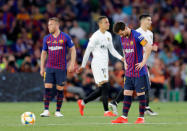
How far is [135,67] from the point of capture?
400 inches

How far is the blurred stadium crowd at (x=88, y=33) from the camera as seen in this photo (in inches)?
799

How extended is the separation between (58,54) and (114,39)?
10737 millimetres

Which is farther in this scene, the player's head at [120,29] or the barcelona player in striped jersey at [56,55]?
the barcelona player in striped jersey at [56,55]

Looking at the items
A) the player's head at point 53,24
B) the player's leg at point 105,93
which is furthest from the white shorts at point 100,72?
the player's head at point 53,24

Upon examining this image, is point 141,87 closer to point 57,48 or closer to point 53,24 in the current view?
point 57,48

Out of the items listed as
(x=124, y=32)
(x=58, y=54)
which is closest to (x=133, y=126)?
(x=124, y=32)

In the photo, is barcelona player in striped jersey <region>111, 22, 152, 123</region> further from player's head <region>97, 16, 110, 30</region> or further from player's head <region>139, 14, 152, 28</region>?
player's head <region>139, 14, 152, 28</region>

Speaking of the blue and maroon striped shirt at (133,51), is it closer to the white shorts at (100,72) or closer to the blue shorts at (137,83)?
the blue shorts at (137,83)

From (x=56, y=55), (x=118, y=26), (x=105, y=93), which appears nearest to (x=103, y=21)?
(x=56, y=55)

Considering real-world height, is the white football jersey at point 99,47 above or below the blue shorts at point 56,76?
above

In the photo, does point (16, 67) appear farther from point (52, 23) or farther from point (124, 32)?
Answer: point (124, 32)

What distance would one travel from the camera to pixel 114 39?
74.7 feet

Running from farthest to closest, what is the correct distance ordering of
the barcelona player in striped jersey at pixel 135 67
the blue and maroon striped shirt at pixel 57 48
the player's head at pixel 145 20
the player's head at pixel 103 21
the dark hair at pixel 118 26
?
1. the player's head at pixel 145 20
2. the player's head at pixel 103 21
3. the blue and maroon striped shirt at pixel 57 48
4. the barcelona player in striped jersey at pixel 135 67
5. the dark hair at pixel 118 26

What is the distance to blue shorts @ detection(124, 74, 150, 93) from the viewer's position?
10086mm
